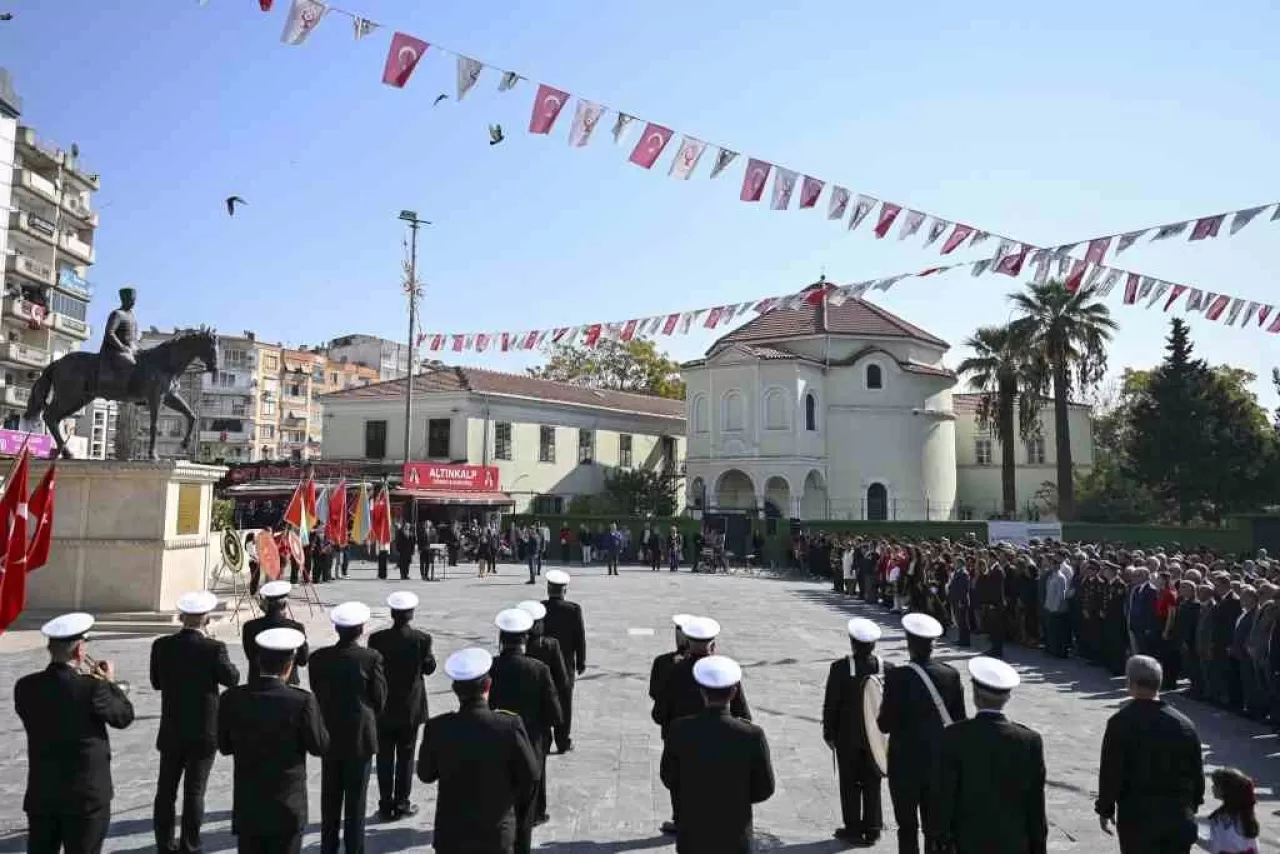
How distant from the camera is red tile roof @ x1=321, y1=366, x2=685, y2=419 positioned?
4591cm

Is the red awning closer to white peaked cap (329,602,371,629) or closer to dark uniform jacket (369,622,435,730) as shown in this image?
dark uniform jacket (369,622,435,730)

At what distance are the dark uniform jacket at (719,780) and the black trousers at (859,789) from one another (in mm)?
1936

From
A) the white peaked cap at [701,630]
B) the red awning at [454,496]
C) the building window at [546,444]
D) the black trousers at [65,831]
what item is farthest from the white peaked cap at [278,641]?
the building window at [546,444]

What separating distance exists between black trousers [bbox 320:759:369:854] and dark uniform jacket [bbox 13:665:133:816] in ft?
4.34

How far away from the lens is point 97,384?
1465cm

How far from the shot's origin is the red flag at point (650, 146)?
13414 mm

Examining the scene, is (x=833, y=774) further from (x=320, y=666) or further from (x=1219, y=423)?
(x=1219, y=423)

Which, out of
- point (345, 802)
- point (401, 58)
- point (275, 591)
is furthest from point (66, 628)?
point (401, 58)

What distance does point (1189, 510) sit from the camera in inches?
1689

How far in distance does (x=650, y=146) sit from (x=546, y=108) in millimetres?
1628

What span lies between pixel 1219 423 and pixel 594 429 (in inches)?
1151

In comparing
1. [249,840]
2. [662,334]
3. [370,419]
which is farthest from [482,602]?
[370,419]

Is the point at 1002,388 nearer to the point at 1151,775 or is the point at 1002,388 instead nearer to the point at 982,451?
the point at 982,451

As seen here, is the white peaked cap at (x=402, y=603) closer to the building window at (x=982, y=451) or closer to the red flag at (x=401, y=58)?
the red flag at (x=401, y=58)
